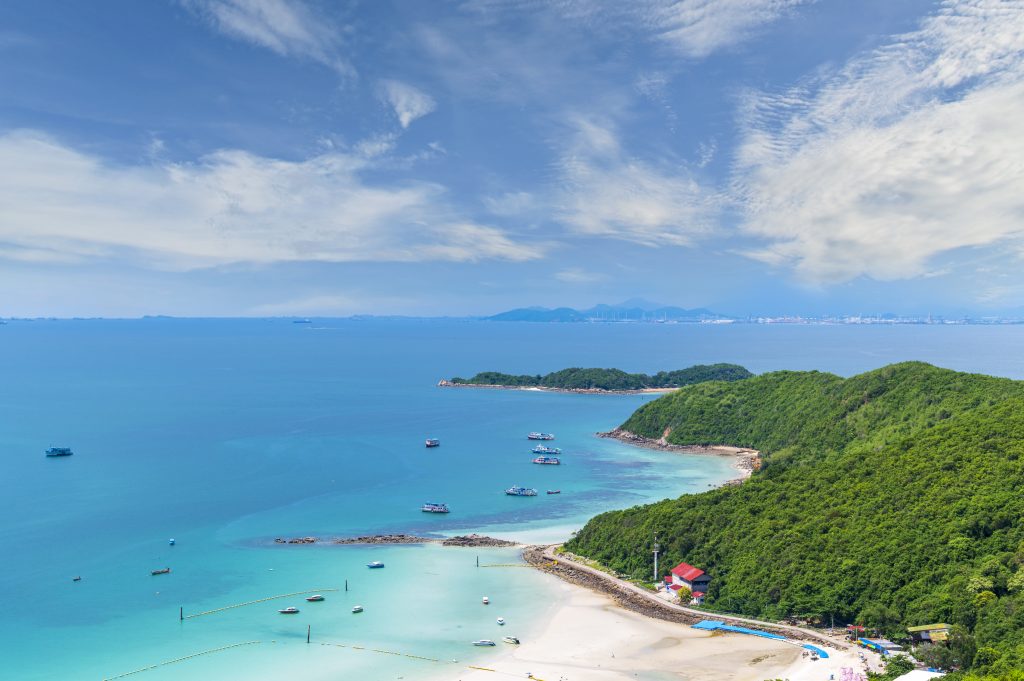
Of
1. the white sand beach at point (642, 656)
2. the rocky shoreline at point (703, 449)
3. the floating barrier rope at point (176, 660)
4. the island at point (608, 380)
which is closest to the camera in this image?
the white sand beach at point (642, 656)

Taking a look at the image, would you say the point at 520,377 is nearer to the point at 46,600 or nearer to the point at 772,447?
the point at 772,447

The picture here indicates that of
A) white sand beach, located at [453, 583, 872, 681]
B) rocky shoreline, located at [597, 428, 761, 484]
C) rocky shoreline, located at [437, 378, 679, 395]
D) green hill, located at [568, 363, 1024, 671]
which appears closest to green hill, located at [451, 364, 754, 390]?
rocky shoreline, located at [437, 378, 679, 395]

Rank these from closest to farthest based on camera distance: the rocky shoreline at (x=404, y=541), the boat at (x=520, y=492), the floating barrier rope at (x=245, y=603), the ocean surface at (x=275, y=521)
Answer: the ocean surface at (x=275, y=521) < the floating barrier rope at (x=245, y=603) < the rocky shoreline at (x=404, y=541) < the boat at (x=520, y=492)

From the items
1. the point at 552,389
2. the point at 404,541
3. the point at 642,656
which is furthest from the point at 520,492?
the point at 552,389

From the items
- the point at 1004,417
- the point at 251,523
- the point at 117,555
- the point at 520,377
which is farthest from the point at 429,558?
the point at 520,377

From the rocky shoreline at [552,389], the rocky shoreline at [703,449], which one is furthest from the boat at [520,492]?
the rocky shoreline at [552,389]

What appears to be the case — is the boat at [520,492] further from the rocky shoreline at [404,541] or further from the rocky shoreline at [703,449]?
the rocky shoreline at [703,449]

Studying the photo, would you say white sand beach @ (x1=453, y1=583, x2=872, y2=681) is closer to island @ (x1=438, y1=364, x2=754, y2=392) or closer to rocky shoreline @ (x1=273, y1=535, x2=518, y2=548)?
rocky shoreline @ (x1=273, y1=535, x2=518, y2=548)
